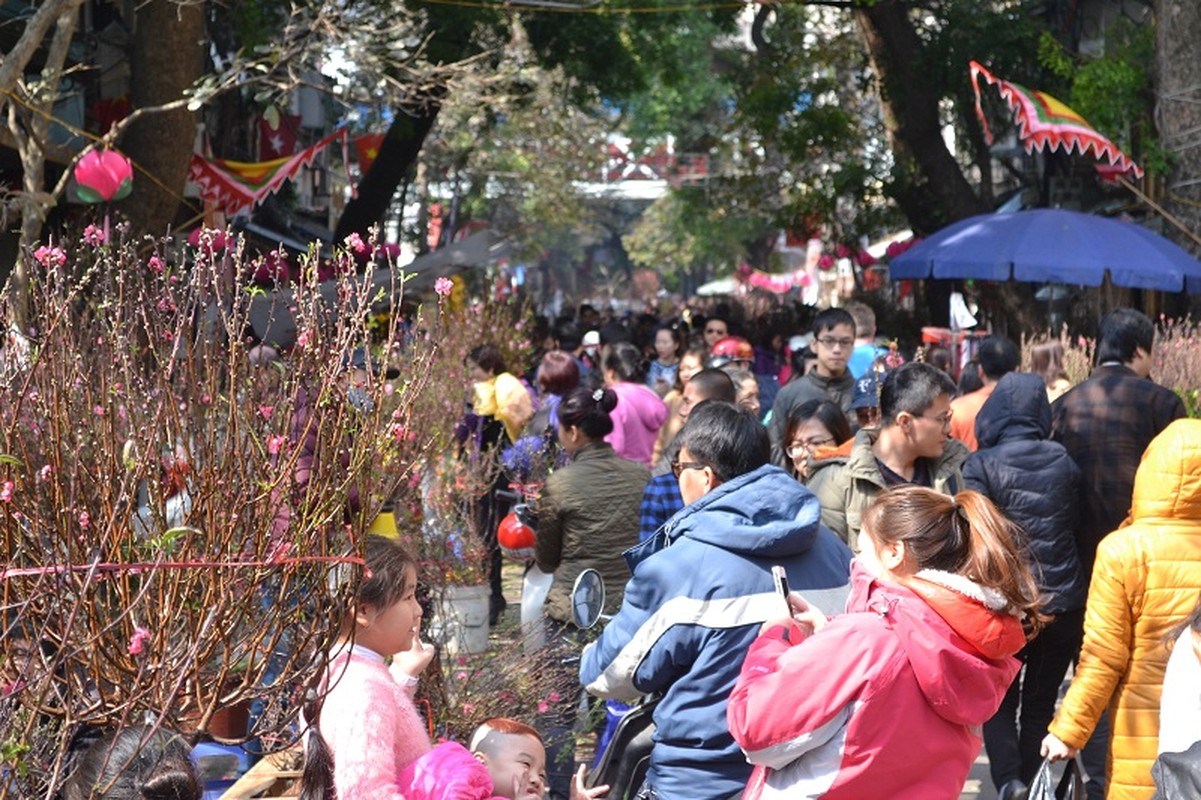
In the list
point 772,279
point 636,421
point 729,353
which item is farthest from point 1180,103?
point 772,279

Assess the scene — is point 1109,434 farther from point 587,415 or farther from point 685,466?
point 685,466

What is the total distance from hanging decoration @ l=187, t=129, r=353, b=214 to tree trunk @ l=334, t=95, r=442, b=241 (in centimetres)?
340

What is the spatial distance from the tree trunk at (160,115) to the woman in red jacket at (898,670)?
8.50 m

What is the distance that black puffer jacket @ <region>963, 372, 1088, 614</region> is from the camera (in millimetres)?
5980

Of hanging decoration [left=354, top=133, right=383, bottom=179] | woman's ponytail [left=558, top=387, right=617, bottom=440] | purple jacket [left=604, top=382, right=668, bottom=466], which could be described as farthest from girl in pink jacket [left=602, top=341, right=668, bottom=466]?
hanging decoration [left=354, top=133, right=383, bottom=179]

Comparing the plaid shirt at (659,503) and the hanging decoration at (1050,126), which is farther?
the hanging decoration at (1050,126)

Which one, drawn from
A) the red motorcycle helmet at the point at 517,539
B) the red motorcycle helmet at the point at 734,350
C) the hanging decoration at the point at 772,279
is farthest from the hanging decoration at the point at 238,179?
the hanging decoration at the point at 772,279

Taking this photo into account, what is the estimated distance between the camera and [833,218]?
23.5 metres

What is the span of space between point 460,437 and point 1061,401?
4.04 metres

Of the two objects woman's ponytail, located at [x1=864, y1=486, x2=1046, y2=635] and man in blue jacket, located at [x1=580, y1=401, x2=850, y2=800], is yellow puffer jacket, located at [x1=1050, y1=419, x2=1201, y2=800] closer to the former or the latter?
man in blue jacket, located at [x1=580, y1=401, x2=850, y2=800]

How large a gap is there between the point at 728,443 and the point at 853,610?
86 cm

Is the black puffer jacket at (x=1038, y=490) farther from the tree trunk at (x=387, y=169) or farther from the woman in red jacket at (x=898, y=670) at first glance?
the tree trunk at (x=387, y=169)

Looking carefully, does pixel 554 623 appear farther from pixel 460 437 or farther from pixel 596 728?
pixel 460 437

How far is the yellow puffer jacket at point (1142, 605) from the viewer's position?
15.9 feet
